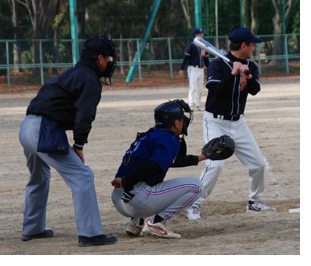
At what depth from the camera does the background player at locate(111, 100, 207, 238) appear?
5.73 meters

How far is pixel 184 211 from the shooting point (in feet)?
23.8

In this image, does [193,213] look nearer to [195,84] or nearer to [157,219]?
[157,219]

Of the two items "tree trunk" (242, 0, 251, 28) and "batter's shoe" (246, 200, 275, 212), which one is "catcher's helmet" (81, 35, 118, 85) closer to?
"batter's shoe" (246, 200, 275, 212)

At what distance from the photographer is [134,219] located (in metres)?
6.15

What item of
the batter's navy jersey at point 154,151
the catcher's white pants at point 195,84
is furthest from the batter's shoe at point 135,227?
the catcher's white pants at point 195,84

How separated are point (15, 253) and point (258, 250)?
200 centimetres

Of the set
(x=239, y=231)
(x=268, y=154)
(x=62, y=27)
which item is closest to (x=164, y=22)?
Answer: (x=62, y=27)

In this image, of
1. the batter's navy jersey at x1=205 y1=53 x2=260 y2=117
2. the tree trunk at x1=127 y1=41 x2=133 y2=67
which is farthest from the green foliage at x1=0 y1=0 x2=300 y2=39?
the batter's navy jersey at x1=205 y1=53 x2=260 y2=117

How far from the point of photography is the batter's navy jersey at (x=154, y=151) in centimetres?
570

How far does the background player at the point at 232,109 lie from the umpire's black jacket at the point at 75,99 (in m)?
1.59

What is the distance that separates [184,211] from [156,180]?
1379 millimetres

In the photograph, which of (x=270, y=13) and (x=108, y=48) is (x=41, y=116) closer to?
(x=108, y=48)

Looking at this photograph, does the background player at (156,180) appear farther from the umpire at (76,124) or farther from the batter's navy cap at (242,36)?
the batter's navy cap at (242,36)

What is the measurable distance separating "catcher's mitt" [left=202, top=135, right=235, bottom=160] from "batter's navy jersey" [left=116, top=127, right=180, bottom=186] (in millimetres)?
385
